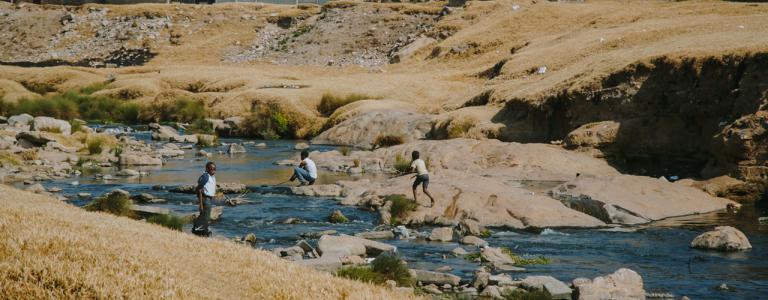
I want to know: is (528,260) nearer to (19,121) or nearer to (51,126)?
(51,126)

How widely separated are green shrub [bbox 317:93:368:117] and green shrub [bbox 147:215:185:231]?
32.4 m

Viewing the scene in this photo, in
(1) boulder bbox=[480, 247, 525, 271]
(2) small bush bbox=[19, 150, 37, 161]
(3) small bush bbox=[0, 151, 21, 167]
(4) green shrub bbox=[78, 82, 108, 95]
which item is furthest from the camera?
(4) green shrub bbox=[78, 82, 108, 95]

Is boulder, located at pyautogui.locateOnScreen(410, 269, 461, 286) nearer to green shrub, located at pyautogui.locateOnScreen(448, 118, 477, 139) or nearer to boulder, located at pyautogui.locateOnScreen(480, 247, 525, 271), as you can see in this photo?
boulder, located at pyautogui.locateOnScreen(480, 247, 525, 271)

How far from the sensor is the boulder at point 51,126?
4344cm

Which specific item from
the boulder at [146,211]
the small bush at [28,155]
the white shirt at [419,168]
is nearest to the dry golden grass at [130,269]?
the boulder at [146,211]

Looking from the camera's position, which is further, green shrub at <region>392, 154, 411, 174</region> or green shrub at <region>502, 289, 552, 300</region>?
green shrub at <region>392, 154, 411, 174</region>

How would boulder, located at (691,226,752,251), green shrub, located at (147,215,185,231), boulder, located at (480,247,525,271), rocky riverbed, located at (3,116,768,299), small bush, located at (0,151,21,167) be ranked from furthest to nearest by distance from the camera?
1. small bush, located at (0,151,21,167)
2. green shrub, located at (147,215,185,231)
3. boulder, located at (691,226,752,251)
4. boulder, located at (480,247,525,271)
5. rocky riverbed, located at (3,116,768,299)

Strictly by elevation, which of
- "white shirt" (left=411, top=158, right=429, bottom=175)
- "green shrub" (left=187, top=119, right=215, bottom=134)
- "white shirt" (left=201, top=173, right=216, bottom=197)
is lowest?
"green shrub" (left=187, top=119, right=215, bottom=134)

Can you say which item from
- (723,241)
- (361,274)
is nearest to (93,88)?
(723,241)

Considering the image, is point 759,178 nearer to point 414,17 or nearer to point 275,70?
point 275,70

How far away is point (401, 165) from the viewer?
3375cm

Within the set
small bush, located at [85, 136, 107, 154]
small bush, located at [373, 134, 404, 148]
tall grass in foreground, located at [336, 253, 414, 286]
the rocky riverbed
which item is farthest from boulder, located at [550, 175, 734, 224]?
small bush, located at [85, 136, 107, 154]

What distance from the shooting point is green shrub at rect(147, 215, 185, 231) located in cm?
2006

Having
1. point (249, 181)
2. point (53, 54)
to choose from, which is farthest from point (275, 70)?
point (249, 181)
